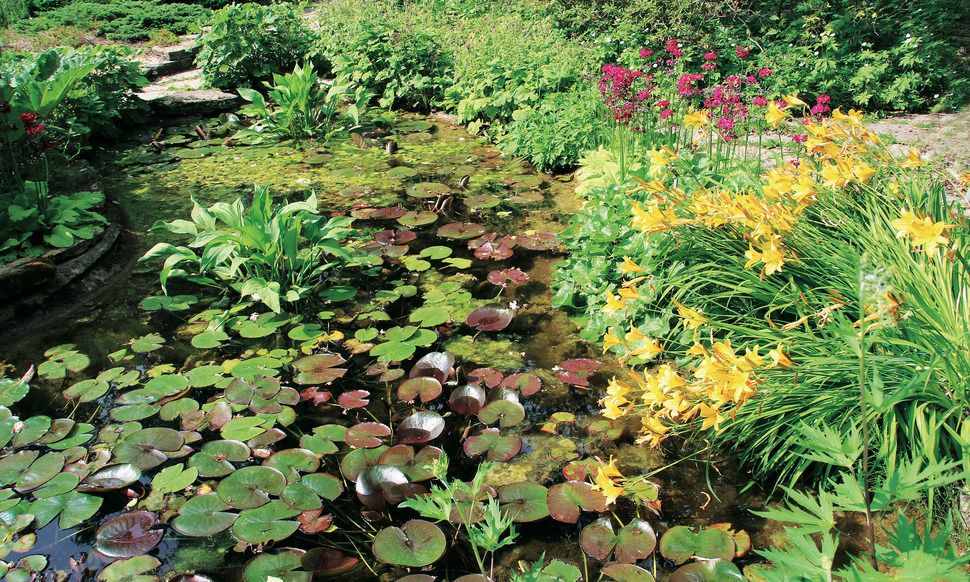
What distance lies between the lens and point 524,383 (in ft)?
9.91

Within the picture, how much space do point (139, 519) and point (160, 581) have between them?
0.32m

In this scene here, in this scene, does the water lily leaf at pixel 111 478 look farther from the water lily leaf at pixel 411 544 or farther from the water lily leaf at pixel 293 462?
the water lily leaf at pixel 411 544

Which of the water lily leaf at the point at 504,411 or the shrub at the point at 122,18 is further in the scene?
the shrub at the point at 122,18

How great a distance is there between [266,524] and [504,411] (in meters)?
1.05

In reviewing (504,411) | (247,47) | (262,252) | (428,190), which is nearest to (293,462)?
(504,411)

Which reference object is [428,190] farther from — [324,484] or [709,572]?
[709,572]

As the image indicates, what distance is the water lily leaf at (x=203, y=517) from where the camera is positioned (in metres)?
2.30

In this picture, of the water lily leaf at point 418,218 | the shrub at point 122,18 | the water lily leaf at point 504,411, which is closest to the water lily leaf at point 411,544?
the water lily leaf at point 504,411

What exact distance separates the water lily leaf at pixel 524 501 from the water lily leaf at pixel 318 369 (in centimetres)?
109

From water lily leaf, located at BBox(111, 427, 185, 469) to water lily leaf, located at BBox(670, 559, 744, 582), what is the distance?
78.0 inches

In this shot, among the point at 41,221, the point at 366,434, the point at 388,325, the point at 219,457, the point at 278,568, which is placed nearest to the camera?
the point at 278,568

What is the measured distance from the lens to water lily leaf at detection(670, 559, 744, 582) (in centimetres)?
200

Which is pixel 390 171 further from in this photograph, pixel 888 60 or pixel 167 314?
pixel 888 60

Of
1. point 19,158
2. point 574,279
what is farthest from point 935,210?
point 19,158
